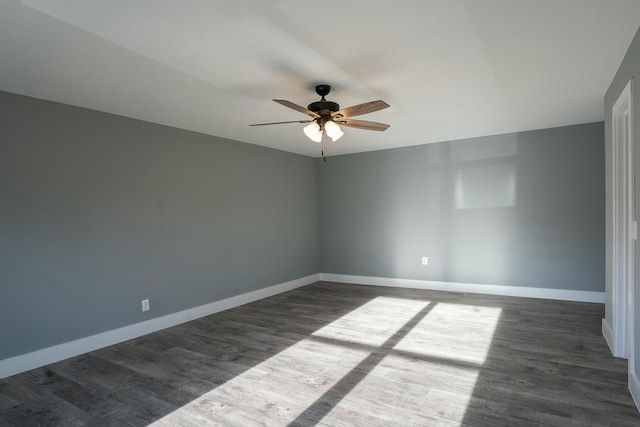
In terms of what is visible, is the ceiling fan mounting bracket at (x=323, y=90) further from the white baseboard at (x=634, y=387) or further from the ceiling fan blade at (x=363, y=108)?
the white baseboard at (x=634, y=387)

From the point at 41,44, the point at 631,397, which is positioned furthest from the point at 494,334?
the point at 41,44

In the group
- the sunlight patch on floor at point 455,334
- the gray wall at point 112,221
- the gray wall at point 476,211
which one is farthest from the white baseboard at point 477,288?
the gray wall at point 112,221

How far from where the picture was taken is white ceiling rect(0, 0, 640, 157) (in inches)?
71.5

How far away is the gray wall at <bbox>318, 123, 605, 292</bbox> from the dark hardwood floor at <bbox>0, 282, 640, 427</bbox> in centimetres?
91

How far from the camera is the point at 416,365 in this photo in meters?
2.76

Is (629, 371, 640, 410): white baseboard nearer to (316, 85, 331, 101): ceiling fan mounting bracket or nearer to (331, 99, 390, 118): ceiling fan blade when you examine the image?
(331, 99, 390, 118): ceiling fan blade

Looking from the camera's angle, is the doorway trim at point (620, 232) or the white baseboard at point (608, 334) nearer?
the doorway trim at point (620, 232)

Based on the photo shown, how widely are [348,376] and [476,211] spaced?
11.1 feet

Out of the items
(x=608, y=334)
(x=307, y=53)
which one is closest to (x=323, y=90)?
(x=307, y=53)

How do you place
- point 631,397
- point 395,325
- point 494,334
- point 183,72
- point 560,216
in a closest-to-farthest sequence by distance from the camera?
1. point 631,397
2. point 183,72
3. point 494,334
4. point 395,325
5. point 560,216

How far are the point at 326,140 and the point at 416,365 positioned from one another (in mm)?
3168

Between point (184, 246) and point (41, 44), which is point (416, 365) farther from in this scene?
point (41, 44)

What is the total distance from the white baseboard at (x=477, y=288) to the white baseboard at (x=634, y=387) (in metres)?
2.48

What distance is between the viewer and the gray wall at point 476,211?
4.41m
